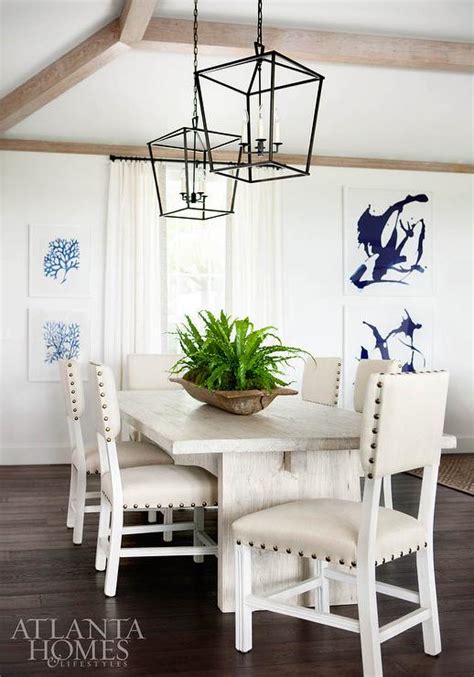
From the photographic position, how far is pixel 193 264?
269 inches

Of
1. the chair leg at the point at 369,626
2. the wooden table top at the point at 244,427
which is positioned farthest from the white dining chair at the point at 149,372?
the chair leg at the point at 369,626

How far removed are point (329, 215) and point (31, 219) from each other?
247 centimetres

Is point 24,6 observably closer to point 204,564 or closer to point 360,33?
point 360,33

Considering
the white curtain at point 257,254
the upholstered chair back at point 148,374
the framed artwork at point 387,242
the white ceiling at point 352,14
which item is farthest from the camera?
the framed artwork at point 387,242

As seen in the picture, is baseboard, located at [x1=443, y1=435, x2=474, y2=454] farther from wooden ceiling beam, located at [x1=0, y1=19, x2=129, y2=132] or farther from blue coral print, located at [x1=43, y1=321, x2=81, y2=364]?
wooden ceiling beam, located at [x1=0, y1=19, x2=129, y2=132]

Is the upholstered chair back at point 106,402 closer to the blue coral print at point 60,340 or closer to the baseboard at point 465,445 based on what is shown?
the blue coral print at point 60,340

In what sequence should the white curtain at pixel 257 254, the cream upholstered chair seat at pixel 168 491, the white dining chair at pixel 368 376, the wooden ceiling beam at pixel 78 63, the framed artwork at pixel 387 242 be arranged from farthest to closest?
the framed artwork at pixel 387 242
the white curtain at pixel 257 254
the wooden ceiling beam at pixel 78 63
the white dining chair at pixel 368 376
the cream upholstered chair seat at pixel 168 491

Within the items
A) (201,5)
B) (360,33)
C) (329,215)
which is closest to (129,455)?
(201,5)

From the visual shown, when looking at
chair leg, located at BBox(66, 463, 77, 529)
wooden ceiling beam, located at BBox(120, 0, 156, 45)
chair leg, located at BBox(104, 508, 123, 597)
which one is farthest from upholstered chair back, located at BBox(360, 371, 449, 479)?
wooden ceiling beam, located at BBox(120, 0, 156, 45)

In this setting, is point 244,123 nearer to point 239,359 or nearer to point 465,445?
point 239,359

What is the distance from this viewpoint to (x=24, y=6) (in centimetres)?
482

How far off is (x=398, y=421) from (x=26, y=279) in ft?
15.2

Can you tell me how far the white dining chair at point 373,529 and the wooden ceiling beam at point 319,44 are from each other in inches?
118

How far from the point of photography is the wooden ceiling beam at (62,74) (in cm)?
491
